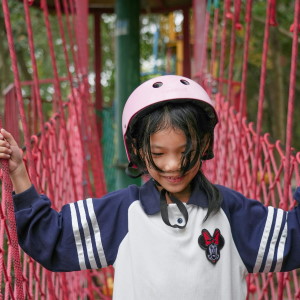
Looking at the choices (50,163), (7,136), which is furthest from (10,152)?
(50,163)

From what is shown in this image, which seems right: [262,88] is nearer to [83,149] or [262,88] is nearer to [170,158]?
[170,158]

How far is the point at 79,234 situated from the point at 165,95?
34 centimetres

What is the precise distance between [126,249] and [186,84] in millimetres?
372

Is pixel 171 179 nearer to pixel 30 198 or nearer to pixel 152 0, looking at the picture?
pixel 30 198

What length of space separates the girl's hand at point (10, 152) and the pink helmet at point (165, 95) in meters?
0.24

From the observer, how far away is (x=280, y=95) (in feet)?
20.0

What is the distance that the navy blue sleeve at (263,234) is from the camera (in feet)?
4.11

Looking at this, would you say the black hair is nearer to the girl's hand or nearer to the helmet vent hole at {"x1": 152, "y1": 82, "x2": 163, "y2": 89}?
the helmet vent hole at {"x1": 152, "y1": 82, "x2": 163, "y2": 89}

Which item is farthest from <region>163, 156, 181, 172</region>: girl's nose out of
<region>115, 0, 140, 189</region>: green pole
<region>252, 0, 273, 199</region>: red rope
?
<region>115, 0, 140, 189</region>: green pole

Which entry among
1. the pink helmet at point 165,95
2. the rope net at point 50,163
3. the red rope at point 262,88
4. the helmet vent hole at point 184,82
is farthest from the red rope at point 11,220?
the red rope at point 262,88

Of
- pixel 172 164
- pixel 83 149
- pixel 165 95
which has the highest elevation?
pixel 165 95

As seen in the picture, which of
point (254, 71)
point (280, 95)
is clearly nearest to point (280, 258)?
point (280, 95)

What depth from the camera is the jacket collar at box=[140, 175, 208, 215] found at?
1233mm

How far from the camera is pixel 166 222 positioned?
120cm
